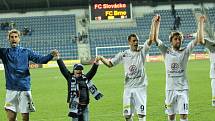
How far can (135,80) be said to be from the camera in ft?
31.1

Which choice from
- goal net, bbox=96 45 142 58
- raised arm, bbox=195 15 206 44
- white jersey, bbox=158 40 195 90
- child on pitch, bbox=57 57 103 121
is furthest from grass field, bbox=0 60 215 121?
goal net, bbox=96 45 142 58

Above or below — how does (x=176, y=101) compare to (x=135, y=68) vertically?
below

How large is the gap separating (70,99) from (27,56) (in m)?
1.17

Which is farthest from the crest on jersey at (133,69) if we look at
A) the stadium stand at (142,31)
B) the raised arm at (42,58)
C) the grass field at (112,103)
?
the stadium stand at (142,31)

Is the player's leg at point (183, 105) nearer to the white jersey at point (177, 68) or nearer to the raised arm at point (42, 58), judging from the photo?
the white jersey at point (177, 68)

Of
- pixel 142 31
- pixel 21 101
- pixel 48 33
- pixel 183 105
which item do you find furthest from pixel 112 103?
pixel 48 33

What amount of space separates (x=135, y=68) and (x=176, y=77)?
800 millimetres

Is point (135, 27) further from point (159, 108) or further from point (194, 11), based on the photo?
point (159, 108)

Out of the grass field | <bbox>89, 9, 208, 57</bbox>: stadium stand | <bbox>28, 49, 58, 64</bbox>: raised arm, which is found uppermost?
<bbox>89, 9, 208, 57</bbox>: stadium stand

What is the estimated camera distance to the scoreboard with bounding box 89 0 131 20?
4612 centimetres

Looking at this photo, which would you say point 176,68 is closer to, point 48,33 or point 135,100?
point 135,100

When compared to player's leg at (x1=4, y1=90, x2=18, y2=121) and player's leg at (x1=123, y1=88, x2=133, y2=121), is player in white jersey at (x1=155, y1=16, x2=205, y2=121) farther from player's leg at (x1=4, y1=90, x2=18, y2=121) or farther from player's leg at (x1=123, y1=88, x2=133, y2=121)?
player's leg at (x1=4, y1=90, x2=18, y2=121)

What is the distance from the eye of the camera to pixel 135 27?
52.2m

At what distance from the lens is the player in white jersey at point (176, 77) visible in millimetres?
9305
